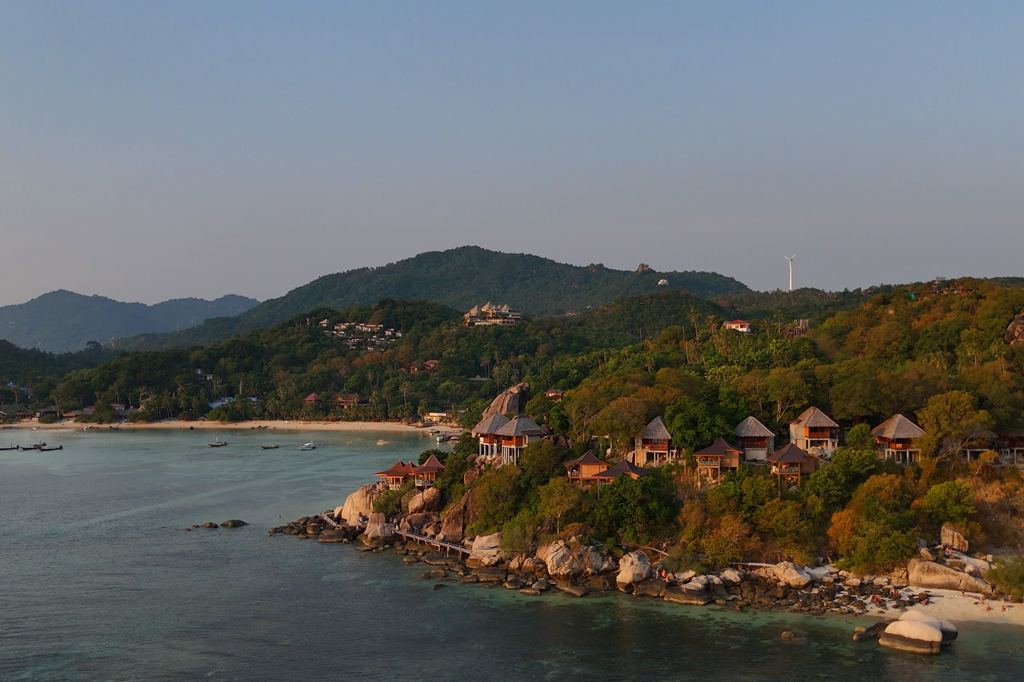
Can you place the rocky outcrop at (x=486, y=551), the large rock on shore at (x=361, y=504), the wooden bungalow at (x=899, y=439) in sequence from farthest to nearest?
the large rock on shore at (x=361, y=504), the wooden bungalow at (x=899, y=439), the rocky outcrop at (x=486, y=551)

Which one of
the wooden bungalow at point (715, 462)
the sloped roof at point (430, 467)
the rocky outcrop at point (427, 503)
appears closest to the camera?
the wooden bungalow at point (715, 462)

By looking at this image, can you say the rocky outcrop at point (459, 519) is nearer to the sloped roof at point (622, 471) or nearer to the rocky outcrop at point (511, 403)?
the sloped roof at point (622, 471)

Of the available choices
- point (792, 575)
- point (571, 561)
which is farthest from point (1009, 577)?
point (571, 561)

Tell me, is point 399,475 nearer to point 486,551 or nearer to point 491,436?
point 491,436

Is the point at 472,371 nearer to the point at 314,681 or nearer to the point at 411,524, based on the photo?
the point at 411,524

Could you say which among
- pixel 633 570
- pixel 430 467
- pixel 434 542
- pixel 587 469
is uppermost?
pixel 587 469

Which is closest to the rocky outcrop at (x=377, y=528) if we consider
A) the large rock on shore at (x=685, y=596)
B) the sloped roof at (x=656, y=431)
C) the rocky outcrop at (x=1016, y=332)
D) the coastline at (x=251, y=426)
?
the sloped roof at (x=656, y=431)

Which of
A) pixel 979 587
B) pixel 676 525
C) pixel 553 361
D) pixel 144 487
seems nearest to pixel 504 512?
pixel 676 525
